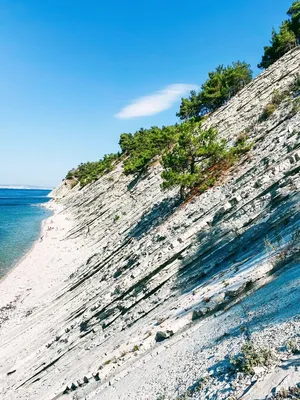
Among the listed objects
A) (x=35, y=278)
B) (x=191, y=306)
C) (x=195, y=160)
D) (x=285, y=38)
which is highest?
(x=285, y=38)

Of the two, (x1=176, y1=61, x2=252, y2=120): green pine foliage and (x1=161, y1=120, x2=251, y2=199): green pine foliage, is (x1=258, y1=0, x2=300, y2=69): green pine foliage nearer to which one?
(x1=176, y1=61, x2=252, y2=120): green pine foliage

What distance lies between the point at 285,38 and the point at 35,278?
55.4 m

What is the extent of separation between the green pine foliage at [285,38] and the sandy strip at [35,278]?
49.6 m

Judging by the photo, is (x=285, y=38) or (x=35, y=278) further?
(x=285, y=38)

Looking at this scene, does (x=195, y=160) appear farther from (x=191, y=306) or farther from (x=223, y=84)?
(x=223, y=84)

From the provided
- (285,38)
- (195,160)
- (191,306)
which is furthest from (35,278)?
(285,38)

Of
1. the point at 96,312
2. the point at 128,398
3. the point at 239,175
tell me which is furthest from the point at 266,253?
the point at 239,175

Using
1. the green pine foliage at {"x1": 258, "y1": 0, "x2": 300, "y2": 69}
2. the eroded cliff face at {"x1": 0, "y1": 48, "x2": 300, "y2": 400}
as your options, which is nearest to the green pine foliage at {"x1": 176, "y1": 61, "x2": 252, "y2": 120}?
the green pine foliage at {"x1": 258, "y1": 0, "x2": 300, "y2": 69}

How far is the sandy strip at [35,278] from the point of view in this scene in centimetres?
2461

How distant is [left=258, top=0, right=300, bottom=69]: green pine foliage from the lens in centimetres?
5068

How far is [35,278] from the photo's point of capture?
107ft

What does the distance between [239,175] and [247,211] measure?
6772mm

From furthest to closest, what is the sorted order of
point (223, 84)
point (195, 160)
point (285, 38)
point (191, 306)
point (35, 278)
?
1. point (223, 84)
2. point (285, 38)
3. point (35, 278)
4. point (195, 160)
5. point (191, 306)

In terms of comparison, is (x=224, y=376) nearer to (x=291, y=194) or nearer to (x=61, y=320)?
(x=291, y=194)
